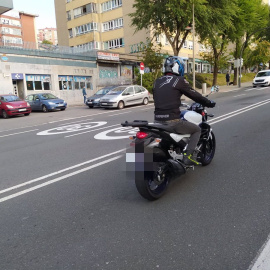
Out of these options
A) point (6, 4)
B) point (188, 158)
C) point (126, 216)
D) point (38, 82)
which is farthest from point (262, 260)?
point (6, 4)

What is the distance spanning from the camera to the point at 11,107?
58.4 feet

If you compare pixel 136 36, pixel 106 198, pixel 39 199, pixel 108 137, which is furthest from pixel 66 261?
pixel 136 36

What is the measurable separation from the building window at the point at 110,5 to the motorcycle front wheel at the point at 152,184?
42638 mm

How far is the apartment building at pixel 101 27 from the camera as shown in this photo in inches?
1603

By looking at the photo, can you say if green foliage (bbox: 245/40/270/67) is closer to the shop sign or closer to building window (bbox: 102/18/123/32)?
building window (bbox: 102/18/123/32)

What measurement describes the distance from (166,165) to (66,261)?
6.24ft

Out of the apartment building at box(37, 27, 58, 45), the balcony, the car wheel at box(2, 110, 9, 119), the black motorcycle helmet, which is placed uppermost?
the apartment building at box(37, 27, 58, 45)

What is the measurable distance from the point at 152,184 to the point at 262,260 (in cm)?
174

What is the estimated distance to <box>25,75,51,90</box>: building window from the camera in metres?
26.0

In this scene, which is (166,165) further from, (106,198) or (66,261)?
(66,261)

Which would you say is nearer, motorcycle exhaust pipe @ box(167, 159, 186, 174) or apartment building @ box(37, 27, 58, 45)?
motorcycle exhaust pipe @ box(167, 159, 186, 174)

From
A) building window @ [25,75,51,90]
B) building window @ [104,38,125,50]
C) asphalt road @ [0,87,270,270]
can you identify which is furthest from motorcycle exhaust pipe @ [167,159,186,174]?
building window @ [104,38,125,50]

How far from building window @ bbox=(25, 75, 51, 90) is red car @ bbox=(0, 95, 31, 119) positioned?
7673 millimetres

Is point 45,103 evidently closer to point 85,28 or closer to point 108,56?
point 108,56
